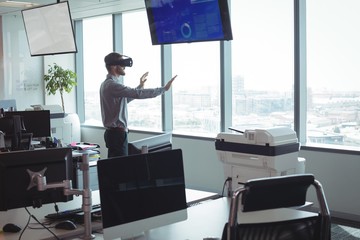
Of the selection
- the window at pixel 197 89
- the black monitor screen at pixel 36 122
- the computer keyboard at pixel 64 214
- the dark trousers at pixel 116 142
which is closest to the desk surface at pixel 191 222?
the computer keyboard at pixel 64 214

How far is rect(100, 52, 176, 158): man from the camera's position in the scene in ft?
16.7

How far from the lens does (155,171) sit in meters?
2.62

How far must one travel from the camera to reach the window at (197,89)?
7.04 meters

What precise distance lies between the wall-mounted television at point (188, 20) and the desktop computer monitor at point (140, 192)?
171 cm

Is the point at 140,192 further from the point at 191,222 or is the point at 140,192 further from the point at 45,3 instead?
the point at 45,3

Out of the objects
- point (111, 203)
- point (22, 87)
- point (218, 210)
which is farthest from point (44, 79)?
point (111, 203)

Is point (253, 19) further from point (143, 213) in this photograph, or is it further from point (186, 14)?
point (143, 213)

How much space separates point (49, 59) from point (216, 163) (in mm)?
4245

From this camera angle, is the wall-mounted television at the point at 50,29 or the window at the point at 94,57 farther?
the window at the point at 94,57

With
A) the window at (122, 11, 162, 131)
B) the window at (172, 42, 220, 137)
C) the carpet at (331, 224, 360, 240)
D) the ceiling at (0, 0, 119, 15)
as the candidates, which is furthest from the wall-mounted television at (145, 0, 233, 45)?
the window at (122, 11, 162, 131)

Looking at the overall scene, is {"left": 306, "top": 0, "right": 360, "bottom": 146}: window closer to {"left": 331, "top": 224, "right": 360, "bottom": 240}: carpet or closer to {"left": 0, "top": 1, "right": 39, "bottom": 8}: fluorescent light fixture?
{"left": 331, "top": 224, "right": 360, "bottom": 240}: carpet

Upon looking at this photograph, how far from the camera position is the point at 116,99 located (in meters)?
5.17

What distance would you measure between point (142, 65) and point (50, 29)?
89.3 inches

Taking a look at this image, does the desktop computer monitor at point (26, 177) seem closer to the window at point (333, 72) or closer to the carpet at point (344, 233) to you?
the carpet at point (344, 233)
